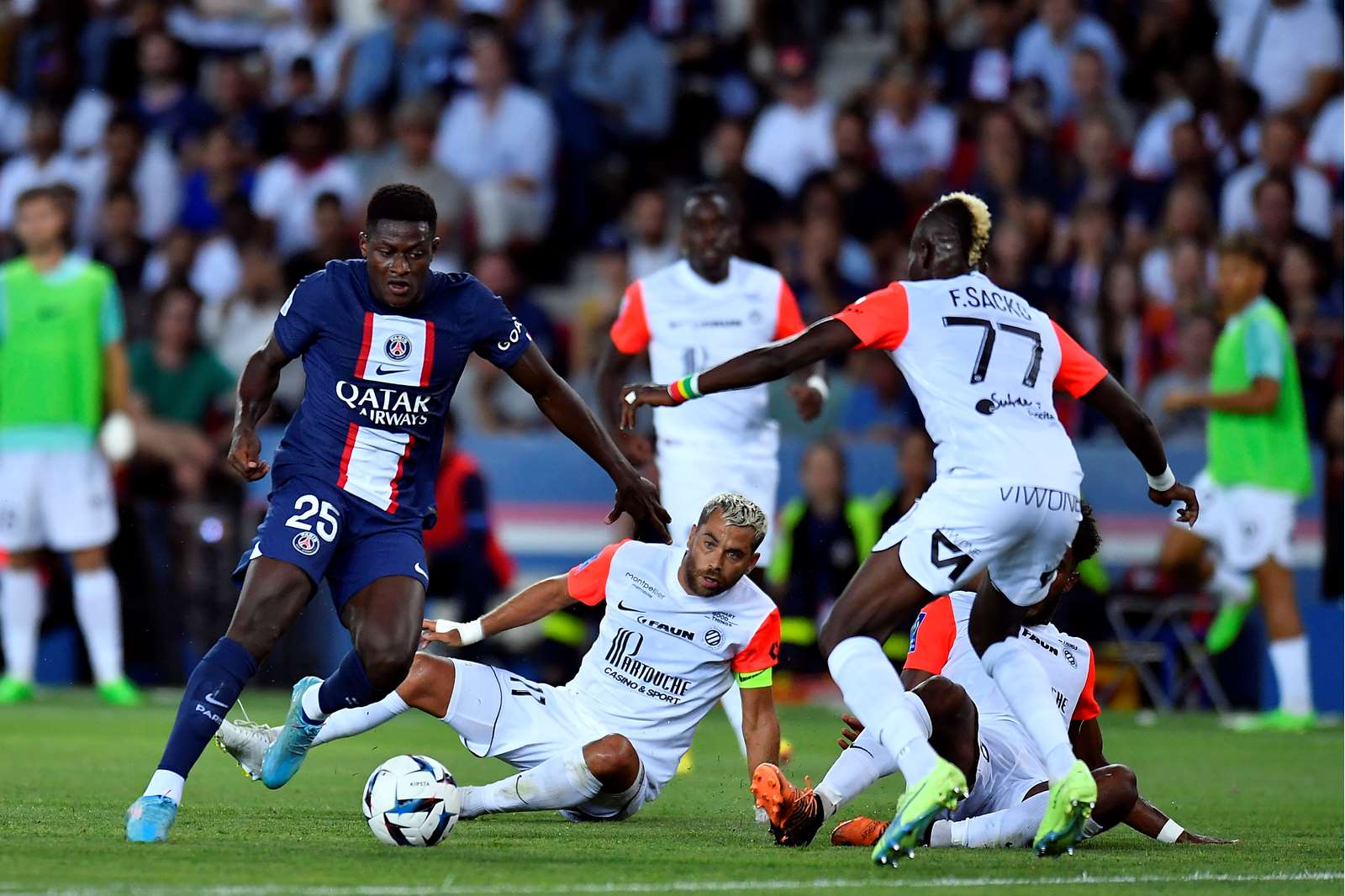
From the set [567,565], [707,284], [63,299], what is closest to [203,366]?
[63,299]

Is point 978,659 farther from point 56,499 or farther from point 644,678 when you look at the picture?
point 56,499

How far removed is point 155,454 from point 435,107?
4.21 m

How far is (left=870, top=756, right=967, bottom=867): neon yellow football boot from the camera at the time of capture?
617cm

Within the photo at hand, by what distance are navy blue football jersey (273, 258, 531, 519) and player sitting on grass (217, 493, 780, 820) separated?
669mm

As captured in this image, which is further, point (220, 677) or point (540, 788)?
point (540, 788)

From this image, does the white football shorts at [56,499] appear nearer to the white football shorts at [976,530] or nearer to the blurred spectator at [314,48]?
the blurred spectator at [314,48]

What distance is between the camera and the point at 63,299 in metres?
13.2

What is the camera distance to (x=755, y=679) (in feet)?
24.5

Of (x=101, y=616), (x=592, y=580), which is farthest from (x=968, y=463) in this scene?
(x=101, y=616)

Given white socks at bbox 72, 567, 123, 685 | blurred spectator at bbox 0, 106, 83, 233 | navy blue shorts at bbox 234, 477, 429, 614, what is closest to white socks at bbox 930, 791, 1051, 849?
navy blue shorts at bbox 234, 477, 429, 614

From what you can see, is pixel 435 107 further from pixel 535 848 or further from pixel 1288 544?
pixel 535 848

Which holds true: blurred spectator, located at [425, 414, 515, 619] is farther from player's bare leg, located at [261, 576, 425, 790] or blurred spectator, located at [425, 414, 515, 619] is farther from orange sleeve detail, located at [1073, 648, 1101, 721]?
orange sleeve detail, located at [1073, 648, 1101, 721]

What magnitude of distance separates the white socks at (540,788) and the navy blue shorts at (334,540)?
0.71 metres

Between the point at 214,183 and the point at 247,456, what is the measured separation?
1105cm
